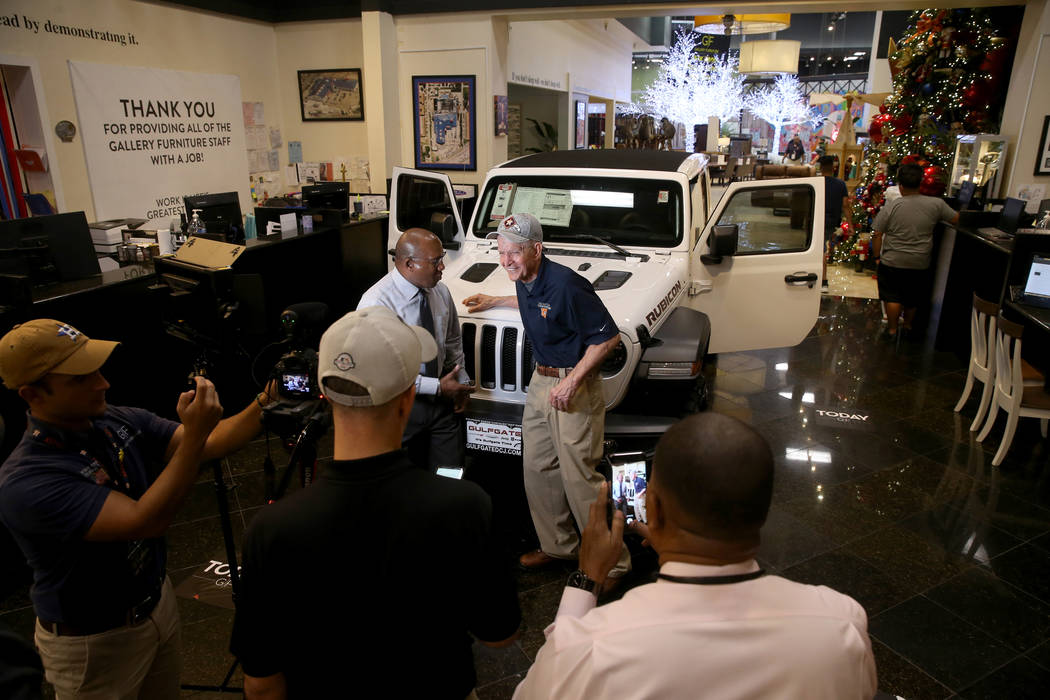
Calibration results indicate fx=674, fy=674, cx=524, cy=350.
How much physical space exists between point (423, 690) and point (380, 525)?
40cm

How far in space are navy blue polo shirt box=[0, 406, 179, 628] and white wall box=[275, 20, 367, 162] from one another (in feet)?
28.4

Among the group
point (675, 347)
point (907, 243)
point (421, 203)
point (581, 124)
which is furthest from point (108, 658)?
point (581, 124)

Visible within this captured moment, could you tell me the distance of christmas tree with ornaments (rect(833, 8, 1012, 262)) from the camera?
872 cm

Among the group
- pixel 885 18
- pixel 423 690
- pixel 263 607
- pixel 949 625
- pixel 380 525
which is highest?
pixel 885 18

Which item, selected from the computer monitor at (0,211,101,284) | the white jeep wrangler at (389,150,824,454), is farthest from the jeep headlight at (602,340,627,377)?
the computer monitor at (0,211,101,284)

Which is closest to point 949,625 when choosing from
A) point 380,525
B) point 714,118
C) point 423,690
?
point 423,690

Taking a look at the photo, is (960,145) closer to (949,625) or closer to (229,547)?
(949,625)

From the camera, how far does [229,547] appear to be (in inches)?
106

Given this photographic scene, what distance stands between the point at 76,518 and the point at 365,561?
39.8 inches

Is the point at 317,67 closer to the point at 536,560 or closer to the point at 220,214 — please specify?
the point at 220,214

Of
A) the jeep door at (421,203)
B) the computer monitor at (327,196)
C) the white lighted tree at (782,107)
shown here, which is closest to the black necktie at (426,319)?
the jeep door at (421,203)

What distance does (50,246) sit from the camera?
4652 millimetres

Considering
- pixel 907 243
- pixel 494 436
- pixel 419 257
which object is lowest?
pixel 494 436

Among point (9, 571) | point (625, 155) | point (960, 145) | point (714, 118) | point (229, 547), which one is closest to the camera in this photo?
point (229, 547)
